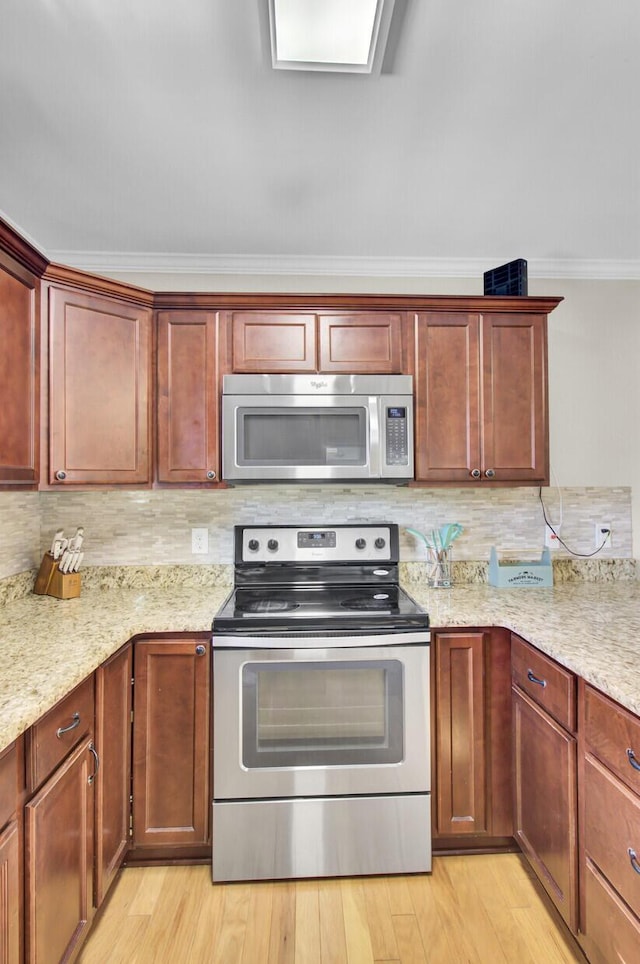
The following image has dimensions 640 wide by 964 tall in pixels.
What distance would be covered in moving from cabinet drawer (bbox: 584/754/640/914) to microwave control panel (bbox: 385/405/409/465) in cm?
117

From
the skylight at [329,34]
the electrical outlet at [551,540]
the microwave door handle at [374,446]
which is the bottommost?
the electrical outlet at [551,540]

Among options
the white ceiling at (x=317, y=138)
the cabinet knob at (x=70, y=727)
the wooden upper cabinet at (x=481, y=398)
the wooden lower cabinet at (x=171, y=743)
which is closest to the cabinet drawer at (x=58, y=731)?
the cabinet knob at (x=70, y=727)

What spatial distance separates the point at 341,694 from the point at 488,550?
108 cm

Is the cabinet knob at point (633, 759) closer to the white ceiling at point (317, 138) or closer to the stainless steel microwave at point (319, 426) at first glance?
the stainless steel microwave at point (319, 426)

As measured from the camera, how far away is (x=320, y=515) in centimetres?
243

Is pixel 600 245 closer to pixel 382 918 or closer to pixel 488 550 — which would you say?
pixel 488 550

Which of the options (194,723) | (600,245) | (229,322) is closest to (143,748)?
(194,723)

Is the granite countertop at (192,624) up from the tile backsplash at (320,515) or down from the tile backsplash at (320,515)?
down

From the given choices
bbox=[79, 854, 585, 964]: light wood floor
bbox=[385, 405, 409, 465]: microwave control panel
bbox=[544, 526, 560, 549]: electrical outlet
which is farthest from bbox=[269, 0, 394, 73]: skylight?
bbox=[79, 854, 585, 964]: light wood floor

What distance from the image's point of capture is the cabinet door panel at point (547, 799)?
1.44 metres

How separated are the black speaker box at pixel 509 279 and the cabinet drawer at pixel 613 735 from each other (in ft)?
5.38

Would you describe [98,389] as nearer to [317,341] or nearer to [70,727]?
[317,341]

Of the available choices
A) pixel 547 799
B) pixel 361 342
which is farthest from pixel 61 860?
pixel 361 342

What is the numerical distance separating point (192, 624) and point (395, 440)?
106cm
